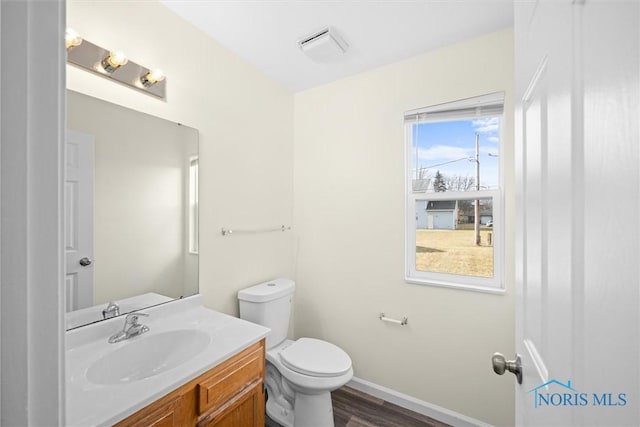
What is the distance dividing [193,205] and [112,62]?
2.47 feet

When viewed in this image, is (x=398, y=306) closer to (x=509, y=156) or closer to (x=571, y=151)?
(x=509, y=156)

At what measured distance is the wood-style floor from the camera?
5.73 feet

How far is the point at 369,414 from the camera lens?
5.99ft

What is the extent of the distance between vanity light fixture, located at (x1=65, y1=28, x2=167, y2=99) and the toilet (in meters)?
1.29

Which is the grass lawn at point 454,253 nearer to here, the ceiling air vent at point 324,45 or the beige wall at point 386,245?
the beige wall at point 386,245

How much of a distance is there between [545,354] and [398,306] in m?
1.44

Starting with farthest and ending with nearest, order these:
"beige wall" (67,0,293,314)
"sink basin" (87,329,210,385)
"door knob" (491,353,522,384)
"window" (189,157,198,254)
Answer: "window" (189,157,198,254), "beige wall" (67,0,293,314), "sink basin" (87,329,210,385), "door knob" (491,353,522,384)

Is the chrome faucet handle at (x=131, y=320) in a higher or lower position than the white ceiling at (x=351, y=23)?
lower

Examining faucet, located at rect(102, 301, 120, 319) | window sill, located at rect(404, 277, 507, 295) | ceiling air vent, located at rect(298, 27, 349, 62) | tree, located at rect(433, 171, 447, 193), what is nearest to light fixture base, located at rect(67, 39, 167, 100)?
ceiling air vent, located at rect(298, 27, 349, 62)

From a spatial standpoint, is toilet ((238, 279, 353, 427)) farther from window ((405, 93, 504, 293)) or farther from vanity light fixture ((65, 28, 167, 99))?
vanity light fixture ((65, 28, 167, 99))

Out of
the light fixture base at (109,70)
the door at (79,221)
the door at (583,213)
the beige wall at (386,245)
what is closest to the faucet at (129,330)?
the door at (79,221)

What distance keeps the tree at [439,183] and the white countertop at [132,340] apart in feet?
4.67

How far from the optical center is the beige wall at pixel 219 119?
50.5 inches

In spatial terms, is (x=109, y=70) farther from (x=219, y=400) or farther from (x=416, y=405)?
(x=416, y=405)
